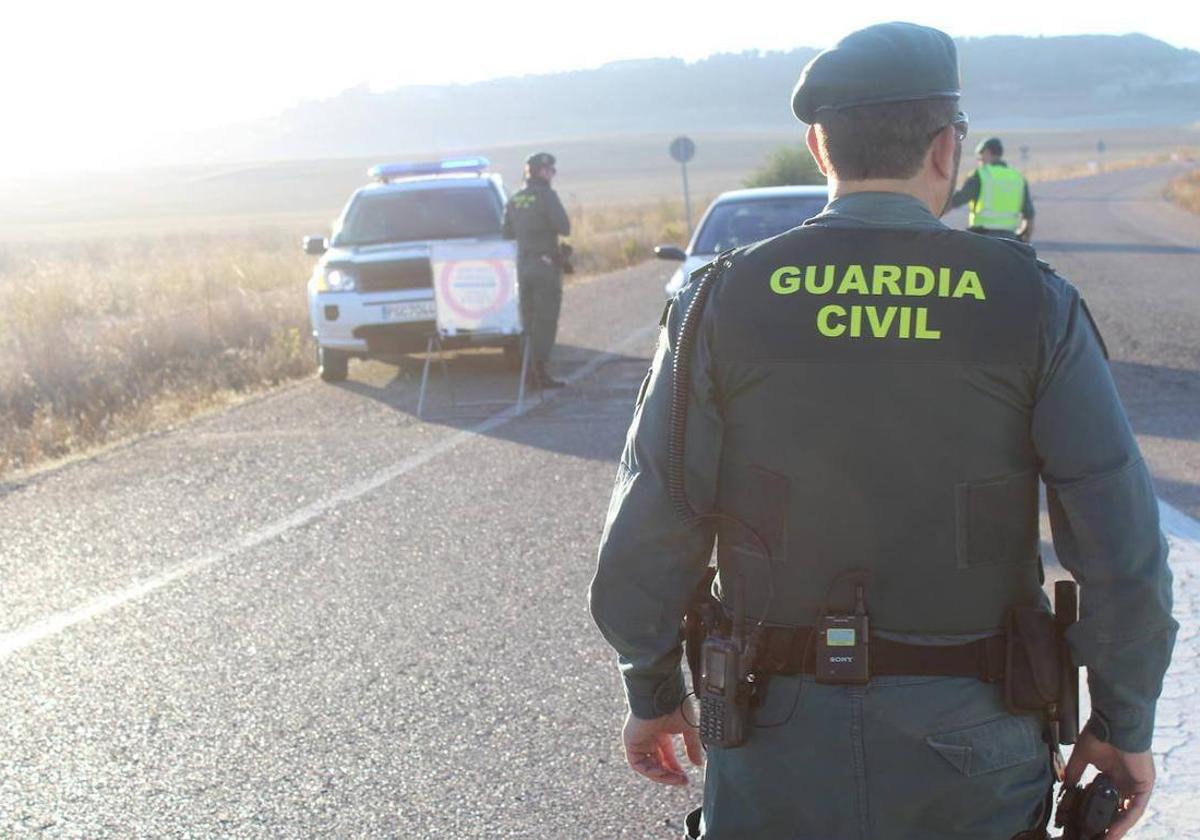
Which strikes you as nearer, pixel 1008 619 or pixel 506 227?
pixel 1008 619

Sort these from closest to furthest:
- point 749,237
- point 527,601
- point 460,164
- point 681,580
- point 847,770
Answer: point 847,770 → point 681,580 → point 527,601 → point 749,237 → point 460,164

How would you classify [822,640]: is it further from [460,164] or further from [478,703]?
[460,164]

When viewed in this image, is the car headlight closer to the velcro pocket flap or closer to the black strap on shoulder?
the black strap on shoulder

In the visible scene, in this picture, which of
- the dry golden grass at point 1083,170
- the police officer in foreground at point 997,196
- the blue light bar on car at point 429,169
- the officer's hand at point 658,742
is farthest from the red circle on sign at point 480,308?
the dry golden grass at point 1083,170

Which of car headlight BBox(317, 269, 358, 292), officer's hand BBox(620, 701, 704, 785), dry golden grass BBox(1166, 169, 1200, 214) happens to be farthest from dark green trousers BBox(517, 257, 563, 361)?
dry golden grass BBox(1166, 169, 1200, 214)

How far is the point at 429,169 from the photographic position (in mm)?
14883

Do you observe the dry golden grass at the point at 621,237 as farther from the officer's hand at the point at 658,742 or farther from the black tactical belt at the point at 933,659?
the black tactical belt at the point at 933,659

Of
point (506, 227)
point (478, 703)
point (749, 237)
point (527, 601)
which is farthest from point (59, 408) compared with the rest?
point (478, 703)

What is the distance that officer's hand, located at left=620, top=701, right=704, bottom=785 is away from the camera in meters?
2.41

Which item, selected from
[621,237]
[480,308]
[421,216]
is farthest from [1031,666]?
[621,237]

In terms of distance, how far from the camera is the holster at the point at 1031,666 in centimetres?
217

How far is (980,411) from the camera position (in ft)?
7.07

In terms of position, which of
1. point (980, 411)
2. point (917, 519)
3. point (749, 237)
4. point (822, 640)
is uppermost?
point (980, 411)

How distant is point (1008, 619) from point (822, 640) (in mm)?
279
